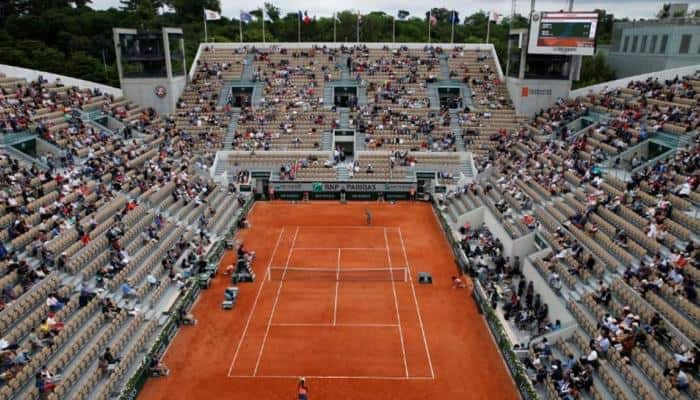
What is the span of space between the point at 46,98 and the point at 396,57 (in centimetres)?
3607

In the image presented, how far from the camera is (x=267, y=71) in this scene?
2200 inches

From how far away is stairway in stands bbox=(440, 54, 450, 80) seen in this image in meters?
55.3

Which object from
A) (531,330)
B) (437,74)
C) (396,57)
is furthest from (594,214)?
(396,57)

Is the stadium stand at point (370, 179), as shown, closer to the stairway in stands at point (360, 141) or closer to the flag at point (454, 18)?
the stairway in stands at point (360, 141)

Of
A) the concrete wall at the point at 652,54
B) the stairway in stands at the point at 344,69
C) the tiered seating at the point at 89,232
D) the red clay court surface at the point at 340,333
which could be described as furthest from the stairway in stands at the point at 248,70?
the concrete wall at the point at 652,54

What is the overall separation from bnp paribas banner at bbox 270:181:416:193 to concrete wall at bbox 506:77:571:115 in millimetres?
15825

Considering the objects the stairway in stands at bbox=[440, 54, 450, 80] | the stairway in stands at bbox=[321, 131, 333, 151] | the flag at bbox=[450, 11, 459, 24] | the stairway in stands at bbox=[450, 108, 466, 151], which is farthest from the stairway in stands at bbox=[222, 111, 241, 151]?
the flag at bbox=[450, 11, 459, 24]

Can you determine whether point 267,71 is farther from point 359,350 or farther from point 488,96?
point 359,350

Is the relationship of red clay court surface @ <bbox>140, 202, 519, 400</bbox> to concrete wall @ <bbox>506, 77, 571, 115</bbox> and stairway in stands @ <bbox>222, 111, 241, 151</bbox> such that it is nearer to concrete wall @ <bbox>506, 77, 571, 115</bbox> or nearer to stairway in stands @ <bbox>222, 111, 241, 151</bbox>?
stairway in stands @ <bbox>222, 111, 241, 151</bbox>

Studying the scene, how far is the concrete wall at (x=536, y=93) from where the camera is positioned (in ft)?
155

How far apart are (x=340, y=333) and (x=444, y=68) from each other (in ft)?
137

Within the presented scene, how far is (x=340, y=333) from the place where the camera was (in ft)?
71.5

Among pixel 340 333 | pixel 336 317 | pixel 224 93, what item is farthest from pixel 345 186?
pixel 340 333

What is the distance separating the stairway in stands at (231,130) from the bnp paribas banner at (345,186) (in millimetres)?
7425
